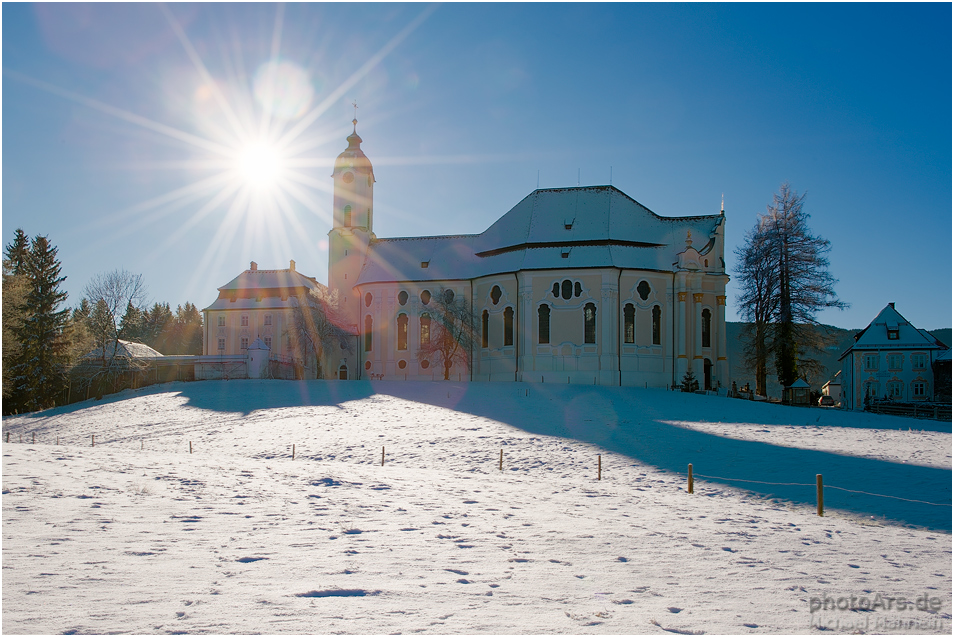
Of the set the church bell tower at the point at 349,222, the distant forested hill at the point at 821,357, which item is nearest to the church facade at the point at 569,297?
the church bell tower at the point at 349,222

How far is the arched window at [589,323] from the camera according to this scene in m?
45.2

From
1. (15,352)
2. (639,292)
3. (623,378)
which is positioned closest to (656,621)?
(623,378)

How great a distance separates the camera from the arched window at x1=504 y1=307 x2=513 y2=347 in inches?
1857

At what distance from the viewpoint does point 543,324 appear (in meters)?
46.2

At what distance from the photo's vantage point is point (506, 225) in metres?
52.2

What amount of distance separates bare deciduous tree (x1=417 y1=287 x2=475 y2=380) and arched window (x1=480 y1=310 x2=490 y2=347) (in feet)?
2.20

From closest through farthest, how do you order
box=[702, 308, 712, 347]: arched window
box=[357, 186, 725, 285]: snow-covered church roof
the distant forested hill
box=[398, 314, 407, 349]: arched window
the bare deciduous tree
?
box=[357, 186, 725, 285]: snow-covered church roof
box=[702, 308, 712, 347]: arched window
the bare deciduous tree
box=[398, 314, 407, 349]: arched window
the distant forested hill

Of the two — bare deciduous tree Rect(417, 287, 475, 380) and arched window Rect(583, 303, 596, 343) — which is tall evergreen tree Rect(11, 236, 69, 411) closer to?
bare deciduous tree Rect(417, 287, 475, 380)

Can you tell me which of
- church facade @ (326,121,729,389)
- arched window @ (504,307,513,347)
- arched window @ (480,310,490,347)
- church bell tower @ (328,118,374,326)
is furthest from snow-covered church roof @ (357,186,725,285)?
church bell tower @ (328,118,374,326)

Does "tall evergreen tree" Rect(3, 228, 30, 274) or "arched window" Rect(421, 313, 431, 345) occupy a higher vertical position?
"tall evergreen tree" Rect(3, 228, 30, 274)

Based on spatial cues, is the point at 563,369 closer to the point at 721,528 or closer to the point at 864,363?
the point at 864,363

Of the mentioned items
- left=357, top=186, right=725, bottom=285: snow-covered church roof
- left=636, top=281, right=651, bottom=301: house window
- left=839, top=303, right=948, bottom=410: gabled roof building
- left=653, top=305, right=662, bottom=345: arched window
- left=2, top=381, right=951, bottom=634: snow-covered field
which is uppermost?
left=357, top=186, right=725, bottom=285: snow-covered church roof

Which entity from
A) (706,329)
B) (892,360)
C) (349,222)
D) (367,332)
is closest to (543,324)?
(706,329)

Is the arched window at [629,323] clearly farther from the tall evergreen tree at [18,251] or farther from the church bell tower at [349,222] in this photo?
the tall evergreen tree at [18,251]
